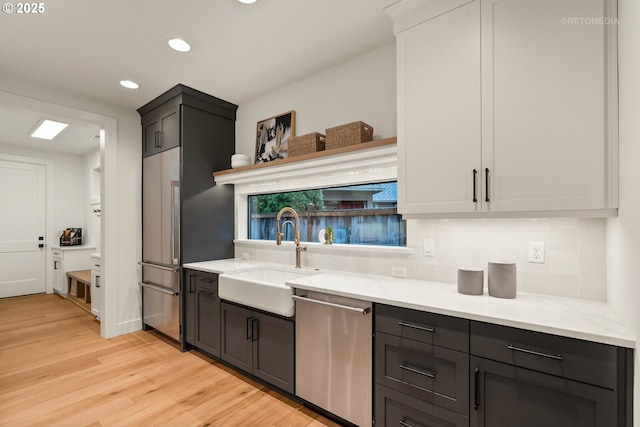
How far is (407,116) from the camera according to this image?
6.16 feet

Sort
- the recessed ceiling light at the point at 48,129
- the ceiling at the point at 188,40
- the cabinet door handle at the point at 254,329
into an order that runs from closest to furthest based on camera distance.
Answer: the ceiling at the point at 188,40
the cabinet door handle at the point at 254,329
the recessed ceiling light at the point at 48,129

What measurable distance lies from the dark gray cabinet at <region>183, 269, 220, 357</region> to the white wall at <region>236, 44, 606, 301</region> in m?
0.60

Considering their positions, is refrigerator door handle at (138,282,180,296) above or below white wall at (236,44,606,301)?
below

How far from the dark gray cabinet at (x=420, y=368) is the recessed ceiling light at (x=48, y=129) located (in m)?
4.71

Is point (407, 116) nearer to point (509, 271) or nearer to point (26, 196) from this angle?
point (509, 271)

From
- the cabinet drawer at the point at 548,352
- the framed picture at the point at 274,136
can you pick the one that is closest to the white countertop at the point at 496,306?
the cabinet drawer at the point at 548,352

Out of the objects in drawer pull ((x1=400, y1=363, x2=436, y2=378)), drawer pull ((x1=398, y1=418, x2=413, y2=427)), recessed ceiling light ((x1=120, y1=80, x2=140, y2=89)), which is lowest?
drawer pull ((x1=398, y1=418, x2=413, y2=427))

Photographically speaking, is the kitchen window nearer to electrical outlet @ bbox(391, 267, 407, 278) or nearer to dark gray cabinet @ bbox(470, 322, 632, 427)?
electrical outlet @ bbox(391, 267, 407, 278)

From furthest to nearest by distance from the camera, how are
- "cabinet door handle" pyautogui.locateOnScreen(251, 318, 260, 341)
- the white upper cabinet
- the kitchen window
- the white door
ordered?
the white door, the kitchen window, "cabinet door handle" pyautogui.locateOnScreen(251, 318, 260, 341), the white upper cabinet

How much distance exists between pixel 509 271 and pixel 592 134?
0.73m

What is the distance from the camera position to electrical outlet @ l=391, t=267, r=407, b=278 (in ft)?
7.30

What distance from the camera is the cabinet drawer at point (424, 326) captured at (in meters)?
1.43

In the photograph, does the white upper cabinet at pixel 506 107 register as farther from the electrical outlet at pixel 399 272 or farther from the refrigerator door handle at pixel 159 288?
the refrigerator door handle at pixel 159 288

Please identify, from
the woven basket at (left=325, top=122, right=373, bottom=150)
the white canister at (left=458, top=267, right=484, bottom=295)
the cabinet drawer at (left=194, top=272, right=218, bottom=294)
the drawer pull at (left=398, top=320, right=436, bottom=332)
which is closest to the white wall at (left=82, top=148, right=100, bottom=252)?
the cabinet drawer at (left=194, top=272, right=218, bottom=294)
